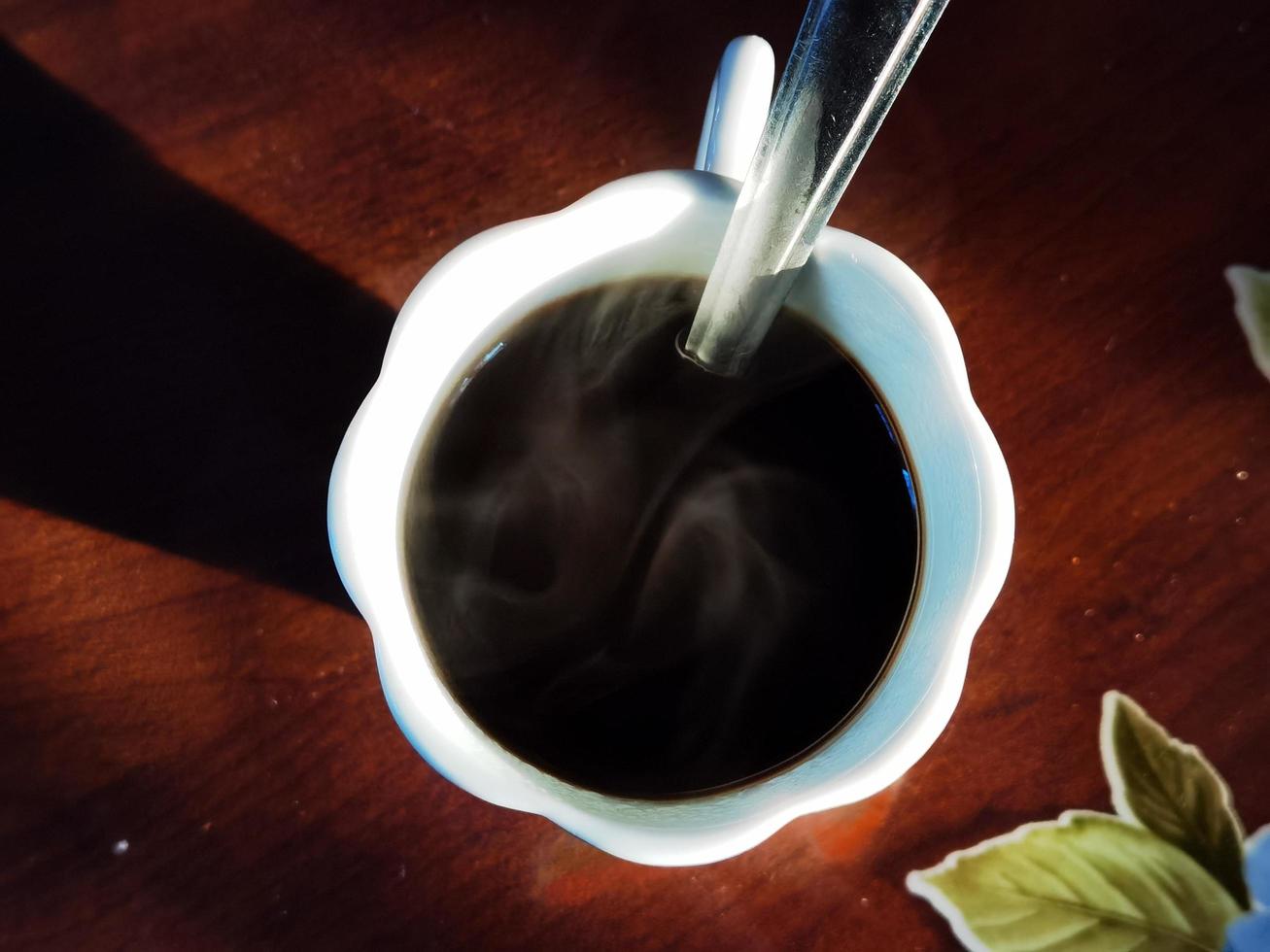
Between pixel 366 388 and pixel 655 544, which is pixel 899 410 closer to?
pixel 655 544

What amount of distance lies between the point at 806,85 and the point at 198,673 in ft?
1.15

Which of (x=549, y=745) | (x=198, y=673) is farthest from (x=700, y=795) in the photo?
(x=198, y=673)

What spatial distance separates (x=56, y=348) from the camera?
48 centimetres

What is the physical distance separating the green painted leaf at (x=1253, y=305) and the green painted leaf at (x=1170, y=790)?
0.60 ft

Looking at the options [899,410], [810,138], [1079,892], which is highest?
[810,138]

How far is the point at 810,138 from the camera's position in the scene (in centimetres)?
33

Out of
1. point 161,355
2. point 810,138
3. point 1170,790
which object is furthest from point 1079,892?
point 161,355

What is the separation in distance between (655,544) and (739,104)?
199 millimetres

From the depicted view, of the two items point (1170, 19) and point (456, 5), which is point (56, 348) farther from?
point (1170, 19)

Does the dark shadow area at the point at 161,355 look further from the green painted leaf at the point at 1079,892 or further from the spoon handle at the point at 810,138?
the green painted leaf at the point at 1079,892

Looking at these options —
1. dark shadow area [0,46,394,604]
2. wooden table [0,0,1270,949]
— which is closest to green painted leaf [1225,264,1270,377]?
wooden table [0,0,1270,949]

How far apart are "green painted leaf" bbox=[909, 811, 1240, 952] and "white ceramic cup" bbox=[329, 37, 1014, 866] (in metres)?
0.10

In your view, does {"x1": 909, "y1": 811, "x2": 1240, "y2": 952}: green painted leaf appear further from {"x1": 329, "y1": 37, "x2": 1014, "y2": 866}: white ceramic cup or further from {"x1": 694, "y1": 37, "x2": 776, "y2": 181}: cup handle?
{"x1": 694, "y1": 37, "x2": 776, "y2": 181}: cup handle

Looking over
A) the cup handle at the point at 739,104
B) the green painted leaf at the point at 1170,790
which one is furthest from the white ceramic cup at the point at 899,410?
the green painted leaf at the point at 1170,790
